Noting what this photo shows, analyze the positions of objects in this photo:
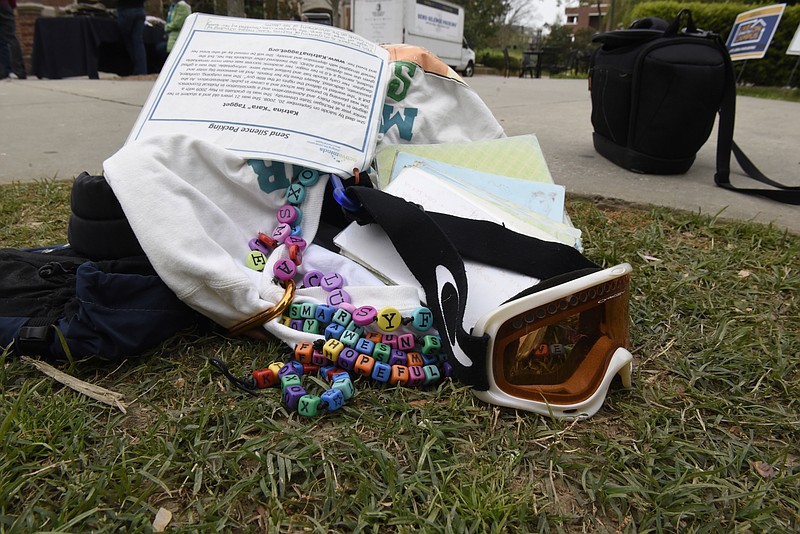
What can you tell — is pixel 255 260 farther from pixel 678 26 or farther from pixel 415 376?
pixel 678 26

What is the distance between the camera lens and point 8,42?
27.5 ft

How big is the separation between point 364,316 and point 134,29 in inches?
386

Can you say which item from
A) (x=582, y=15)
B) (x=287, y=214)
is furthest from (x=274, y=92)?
(x=582, y=15)

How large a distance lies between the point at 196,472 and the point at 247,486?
10 cm

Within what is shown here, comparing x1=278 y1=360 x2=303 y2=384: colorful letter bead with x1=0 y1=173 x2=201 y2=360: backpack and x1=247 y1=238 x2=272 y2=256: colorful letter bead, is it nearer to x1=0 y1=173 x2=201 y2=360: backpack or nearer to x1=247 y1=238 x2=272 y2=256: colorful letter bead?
x1=0 y1=173 x2=201 y2=360: backpack

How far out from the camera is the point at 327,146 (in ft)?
5.50

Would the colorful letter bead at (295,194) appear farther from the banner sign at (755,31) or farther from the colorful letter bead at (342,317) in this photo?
the banner sign at (755,31)

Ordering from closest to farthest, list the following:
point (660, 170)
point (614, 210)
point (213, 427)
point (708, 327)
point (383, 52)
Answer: point (213, 427) → point (708, 327) → point (383, 52) → point (614, 210) → point (660, 170)

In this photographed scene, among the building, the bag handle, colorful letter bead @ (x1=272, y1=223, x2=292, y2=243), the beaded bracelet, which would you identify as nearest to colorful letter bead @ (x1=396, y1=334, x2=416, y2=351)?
the beaded bracelet

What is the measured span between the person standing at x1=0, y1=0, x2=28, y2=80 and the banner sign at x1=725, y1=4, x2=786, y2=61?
9613 mm

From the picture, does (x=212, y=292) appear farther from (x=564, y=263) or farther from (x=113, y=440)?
(x=564, y=263)

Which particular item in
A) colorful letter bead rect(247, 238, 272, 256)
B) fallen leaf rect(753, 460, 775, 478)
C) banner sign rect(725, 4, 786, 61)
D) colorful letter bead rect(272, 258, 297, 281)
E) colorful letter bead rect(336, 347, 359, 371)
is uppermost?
banner sign rect(725, 4, 786, 61)

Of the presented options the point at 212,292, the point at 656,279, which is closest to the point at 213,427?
the point at 212,292

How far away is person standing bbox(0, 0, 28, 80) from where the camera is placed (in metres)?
8.08
